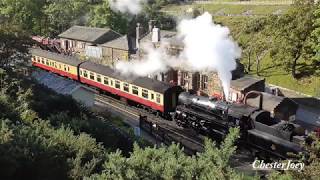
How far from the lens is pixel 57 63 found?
136 ft

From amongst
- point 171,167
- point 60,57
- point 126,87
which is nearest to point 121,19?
point 60,57

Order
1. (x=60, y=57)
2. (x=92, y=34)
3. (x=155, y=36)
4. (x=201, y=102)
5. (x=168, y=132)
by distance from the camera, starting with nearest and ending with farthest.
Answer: (x=201, y=102), (x=168, y=132), (x=155, y=36), (x=60, y=57), (x=92, y=34)

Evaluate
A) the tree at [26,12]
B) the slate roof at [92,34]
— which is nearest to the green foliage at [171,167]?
the slate roof at [92,34]

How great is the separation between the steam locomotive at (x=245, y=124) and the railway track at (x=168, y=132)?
3.15ft

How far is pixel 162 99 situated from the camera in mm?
27188

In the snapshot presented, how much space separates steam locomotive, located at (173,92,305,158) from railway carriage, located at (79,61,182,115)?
243 centimetres

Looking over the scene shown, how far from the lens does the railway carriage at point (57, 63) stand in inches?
1515

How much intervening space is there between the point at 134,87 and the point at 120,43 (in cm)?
1425

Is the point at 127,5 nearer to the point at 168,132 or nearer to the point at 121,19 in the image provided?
the point at 121,19

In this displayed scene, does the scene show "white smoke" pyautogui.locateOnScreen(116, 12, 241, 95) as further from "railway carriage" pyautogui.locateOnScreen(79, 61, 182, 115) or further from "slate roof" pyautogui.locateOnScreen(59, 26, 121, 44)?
"slate roof" pyautogui.locateOnScreen(59, 26, 121, 44)

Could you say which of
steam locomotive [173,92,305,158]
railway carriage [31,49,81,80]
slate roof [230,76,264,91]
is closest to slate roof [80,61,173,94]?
railway carriage [31,49,81,80]

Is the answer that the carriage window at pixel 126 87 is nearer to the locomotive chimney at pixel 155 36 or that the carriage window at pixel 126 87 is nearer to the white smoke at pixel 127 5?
the locomotive chimney at pixel 155 36

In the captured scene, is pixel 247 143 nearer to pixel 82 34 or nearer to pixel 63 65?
pixel 63 65

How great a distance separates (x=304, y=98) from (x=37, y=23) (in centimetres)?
4329
